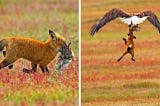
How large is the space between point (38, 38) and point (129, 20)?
56 centimetres

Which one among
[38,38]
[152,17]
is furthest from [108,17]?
[38,38]

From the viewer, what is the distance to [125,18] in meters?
2.97

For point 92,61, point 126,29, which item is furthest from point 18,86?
point 126,29

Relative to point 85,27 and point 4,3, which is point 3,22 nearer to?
point 4,3

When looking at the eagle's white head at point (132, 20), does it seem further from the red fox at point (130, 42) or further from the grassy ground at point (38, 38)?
the grassy ground at point (38, 38)

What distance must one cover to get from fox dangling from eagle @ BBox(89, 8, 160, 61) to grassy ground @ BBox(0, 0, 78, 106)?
15 centimetres

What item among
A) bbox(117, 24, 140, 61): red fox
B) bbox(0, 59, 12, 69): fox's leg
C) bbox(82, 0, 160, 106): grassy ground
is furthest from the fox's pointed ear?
bbox(117, 24, 140, 61): red fox

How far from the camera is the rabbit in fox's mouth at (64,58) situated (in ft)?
9.53

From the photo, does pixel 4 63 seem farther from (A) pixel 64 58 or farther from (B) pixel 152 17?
(B) pixel 152 17

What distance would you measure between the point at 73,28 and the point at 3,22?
41 centimetres

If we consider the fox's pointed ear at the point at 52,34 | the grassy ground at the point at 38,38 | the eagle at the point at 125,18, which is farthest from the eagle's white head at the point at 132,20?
the fox's pointed ear at the point at 52,34

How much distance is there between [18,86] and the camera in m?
2.84

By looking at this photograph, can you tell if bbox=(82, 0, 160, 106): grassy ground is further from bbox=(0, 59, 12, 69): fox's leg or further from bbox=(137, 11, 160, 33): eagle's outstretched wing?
bbox=(0, 59, 12, 69): fox's leg

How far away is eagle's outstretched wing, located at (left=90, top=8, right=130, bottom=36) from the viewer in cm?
297
